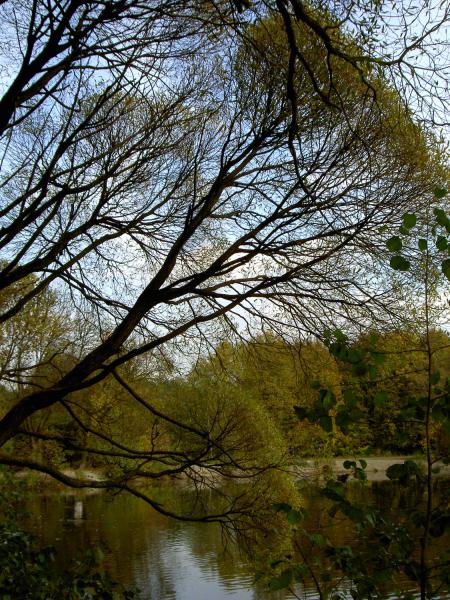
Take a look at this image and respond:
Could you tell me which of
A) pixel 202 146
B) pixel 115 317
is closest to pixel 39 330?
pixel 115 317

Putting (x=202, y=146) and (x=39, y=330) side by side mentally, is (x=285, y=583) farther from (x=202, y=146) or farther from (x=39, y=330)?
(x=39, y=330)

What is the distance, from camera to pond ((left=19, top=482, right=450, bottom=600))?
12491 mm

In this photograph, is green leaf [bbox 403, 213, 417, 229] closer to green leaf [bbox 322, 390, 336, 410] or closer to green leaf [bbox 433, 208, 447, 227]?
green leaf [bbox 433, 208, 447, 227]

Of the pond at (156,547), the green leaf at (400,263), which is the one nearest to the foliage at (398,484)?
the green leaf at (400,263)

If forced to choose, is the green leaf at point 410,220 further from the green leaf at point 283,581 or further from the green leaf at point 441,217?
the green leaf at point 283,581

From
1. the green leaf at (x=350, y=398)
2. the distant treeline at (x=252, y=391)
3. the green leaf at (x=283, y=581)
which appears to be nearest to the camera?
the green leaf at (x=350, y=398)

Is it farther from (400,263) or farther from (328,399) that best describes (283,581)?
(400,263)

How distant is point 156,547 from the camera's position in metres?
16.1

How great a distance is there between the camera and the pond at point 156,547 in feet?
41.0

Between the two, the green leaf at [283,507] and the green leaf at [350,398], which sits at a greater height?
the green leaf at [350,398]

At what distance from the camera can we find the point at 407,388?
2.79m

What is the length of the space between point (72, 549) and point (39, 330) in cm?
531

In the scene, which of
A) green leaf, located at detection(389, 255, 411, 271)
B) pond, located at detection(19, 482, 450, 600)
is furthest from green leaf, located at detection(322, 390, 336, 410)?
pond, located at detection(19, 482, 450, 600)

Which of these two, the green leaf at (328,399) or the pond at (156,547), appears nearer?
the green leaf at (328,399)
